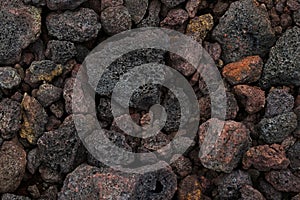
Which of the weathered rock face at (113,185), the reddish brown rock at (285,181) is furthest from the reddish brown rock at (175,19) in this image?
the reddish brown rock at (285,181)

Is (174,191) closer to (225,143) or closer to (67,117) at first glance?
(225,143)

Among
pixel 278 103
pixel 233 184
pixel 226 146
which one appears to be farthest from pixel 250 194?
pixel 278 103

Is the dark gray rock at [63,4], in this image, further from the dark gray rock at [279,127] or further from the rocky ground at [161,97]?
the dark gray rock at [279,127]

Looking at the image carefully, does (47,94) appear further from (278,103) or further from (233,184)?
(278,103)

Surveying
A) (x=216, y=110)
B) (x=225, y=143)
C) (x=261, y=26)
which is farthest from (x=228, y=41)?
(x=225, y=143)

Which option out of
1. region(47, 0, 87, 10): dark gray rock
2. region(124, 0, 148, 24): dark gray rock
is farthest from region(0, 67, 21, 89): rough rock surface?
region(124, 0, 148, 24): dark gray rock

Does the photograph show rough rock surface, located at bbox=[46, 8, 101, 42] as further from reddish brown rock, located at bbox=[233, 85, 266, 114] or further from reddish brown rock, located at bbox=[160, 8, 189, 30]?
reddish brown rock, located at bbox=[233, 85, 266, 114]

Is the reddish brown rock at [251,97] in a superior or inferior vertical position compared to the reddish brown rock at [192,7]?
inferior
